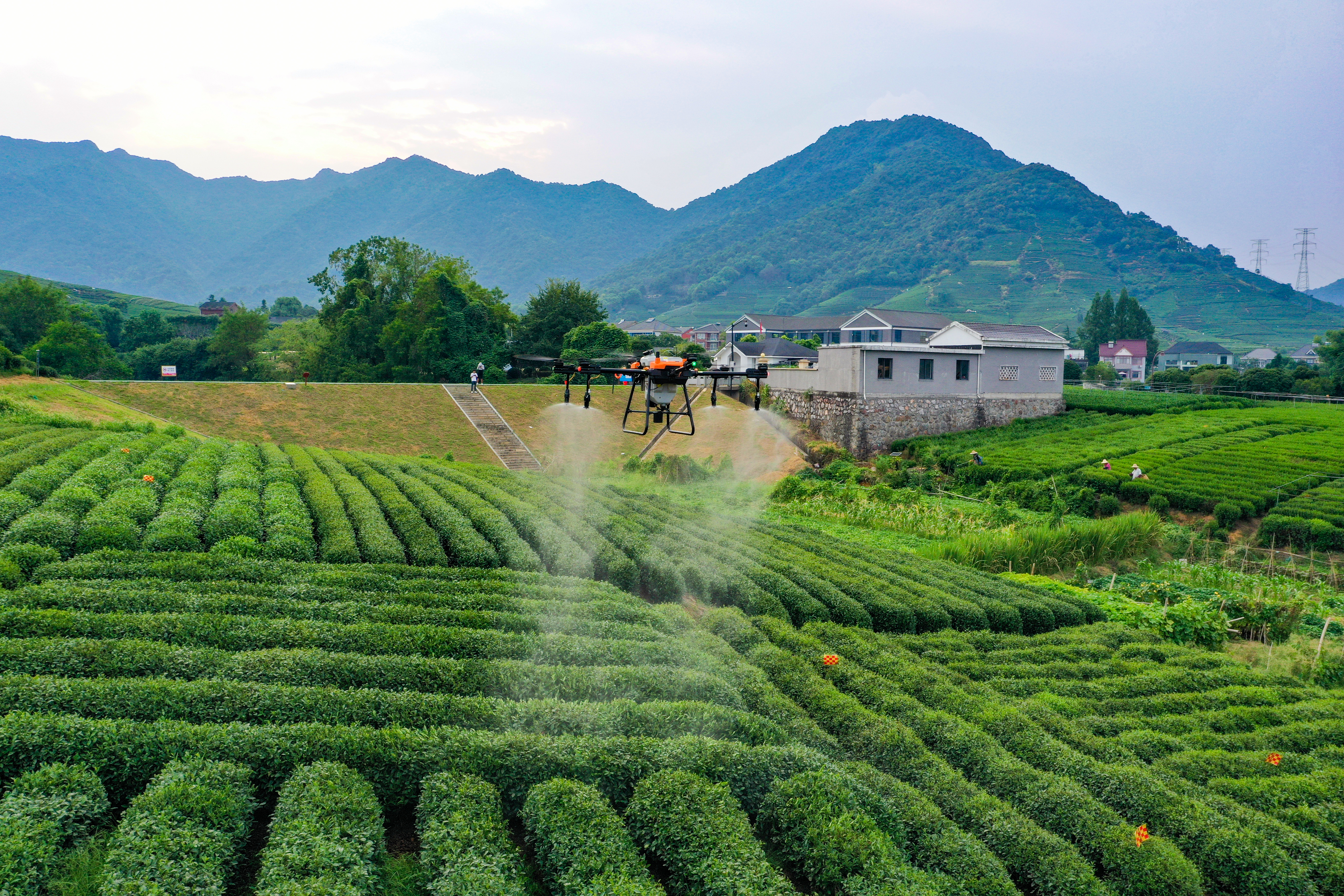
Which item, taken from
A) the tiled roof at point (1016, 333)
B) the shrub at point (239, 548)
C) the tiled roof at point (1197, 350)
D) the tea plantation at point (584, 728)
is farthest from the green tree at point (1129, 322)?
the shrub at point (239, 548)

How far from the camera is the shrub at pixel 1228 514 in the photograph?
90.9 ft

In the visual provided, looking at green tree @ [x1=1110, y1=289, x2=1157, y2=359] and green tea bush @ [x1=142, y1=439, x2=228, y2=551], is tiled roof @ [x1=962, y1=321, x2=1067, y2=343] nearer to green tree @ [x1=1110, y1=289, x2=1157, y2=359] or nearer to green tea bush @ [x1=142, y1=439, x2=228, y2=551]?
green tea bush @ [x1=142, y1=439, x2=228, y2=551]

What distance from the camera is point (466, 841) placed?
802cm

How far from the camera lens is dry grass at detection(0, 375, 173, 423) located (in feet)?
106

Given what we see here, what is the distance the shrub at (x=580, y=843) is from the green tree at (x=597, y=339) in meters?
40.4

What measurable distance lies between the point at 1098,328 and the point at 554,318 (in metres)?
80.6

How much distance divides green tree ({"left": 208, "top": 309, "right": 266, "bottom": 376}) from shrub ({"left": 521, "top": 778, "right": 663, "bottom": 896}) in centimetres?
6407

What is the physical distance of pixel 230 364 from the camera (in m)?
62.6

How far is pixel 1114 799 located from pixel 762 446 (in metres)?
8.87

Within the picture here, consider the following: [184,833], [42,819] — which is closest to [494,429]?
[42,819]

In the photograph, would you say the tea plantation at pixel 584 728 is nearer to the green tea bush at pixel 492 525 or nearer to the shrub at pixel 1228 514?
the green tea bush at pixel 492 525

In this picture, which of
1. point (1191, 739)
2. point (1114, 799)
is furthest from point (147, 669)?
point (1191, 739)

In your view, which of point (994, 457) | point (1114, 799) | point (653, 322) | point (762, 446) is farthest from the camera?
point (653, 322)

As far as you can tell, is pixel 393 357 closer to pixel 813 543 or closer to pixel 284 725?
pixel 813 543
